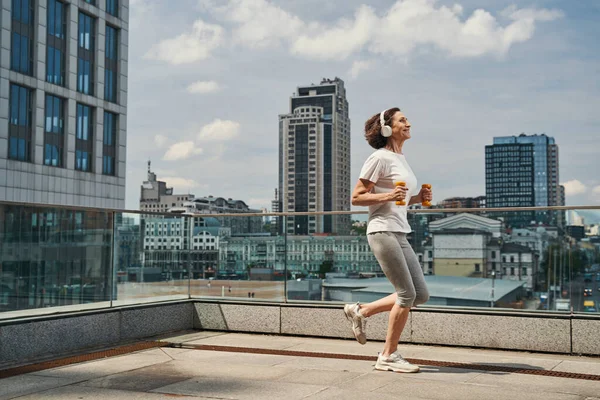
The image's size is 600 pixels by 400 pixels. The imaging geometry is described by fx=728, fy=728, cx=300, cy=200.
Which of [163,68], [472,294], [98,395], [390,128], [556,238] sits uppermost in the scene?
[163,68]

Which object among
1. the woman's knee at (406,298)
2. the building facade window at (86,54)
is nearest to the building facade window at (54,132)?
the building facade window at (86,54)

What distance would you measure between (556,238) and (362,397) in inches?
118

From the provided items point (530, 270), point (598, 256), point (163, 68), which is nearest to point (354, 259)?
point (530, 270)

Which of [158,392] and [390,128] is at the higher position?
[390,128]

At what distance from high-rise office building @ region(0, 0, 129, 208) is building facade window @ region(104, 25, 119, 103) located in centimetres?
8

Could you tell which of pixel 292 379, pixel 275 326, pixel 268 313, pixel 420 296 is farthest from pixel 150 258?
Result: pixel 420 296

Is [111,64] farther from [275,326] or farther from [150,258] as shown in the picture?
[275,326]

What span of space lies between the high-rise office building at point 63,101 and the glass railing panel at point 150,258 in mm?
42741

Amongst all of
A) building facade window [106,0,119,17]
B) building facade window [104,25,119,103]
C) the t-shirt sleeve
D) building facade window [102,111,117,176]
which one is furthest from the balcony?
building facade window [106,0,119,17]

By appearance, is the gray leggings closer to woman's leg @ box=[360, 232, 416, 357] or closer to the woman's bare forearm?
woman's leg @ box=[360, 232, 416, 357]

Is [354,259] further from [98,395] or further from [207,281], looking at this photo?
[98,395]

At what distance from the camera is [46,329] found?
6.36 meters

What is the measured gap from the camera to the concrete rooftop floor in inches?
185

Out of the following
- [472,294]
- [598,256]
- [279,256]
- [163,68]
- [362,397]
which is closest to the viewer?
[362,397]
